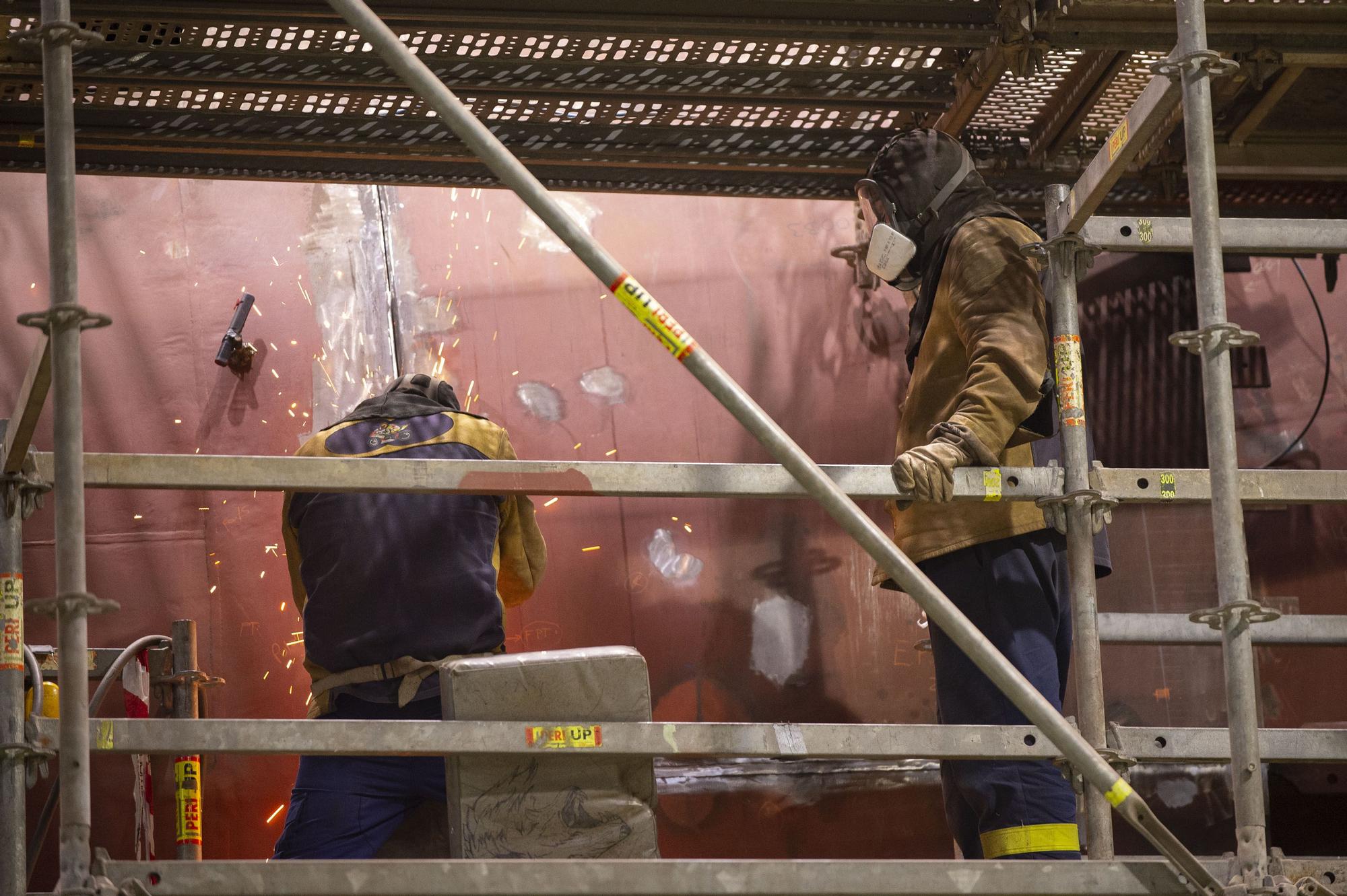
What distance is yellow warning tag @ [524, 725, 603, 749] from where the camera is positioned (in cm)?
328

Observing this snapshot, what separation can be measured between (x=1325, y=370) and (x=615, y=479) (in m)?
3.69

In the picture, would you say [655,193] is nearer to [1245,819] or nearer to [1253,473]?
[1253,473]

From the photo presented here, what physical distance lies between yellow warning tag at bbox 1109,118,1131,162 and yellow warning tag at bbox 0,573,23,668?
2594 millimetres

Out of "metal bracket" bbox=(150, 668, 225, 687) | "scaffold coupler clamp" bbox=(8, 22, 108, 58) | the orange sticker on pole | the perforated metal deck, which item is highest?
the perforated metal deck

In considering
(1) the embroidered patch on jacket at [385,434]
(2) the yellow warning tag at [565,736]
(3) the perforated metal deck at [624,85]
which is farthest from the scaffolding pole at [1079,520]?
(1) the embroidered patch on jacket at [385,434]

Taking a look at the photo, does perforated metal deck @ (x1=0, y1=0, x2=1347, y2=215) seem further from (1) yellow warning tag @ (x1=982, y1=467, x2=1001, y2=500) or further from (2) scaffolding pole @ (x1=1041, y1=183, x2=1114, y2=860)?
(1) yellow warning tag @ (x1=982, y1=467, x2=1001, y2=500)

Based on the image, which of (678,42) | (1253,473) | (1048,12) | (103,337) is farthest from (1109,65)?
(103,337)

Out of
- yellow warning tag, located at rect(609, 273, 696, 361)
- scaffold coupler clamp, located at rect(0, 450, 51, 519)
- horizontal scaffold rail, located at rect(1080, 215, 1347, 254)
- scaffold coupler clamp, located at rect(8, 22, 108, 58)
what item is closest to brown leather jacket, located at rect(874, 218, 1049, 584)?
horizontal scaffold rail, located at rect(1080, 215, 1347, 254)

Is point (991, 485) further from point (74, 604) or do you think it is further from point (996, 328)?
point (74, 604)

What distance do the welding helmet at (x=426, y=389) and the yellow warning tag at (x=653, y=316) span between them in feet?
4.80

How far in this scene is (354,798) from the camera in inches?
160

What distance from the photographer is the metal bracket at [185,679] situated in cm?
454

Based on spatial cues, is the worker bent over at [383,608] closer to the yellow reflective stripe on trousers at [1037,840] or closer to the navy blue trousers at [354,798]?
the navy blue trousers at [354,798]

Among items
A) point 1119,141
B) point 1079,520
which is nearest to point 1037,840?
point 1079,520
